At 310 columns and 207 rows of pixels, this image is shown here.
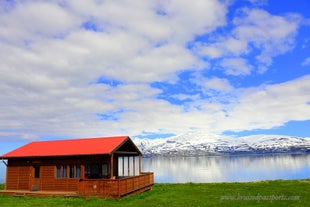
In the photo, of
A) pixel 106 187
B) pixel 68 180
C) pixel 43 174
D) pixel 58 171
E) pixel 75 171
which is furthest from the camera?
pixel 43 174

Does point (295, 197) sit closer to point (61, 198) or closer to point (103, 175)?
point (103, 175)

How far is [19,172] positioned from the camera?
2923cm

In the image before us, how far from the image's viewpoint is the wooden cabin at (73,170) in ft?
78.8

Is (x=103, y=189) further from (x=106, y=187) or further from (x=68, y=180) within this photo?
(x=68, y=180)

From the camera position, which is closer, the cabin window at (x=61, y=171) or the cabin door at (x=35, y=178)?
the cabin window at (x=61, y=171)

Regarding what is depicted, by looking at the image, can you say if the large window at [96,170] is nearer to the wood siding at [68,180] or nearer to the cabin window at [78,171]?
the wood siding at [68,180]

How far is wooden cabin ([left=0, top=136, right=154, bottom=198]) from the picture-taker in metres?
24.0

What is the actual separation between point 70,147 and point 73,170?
2.81 m

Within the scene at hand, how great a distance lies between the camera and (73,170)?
88.3 ft

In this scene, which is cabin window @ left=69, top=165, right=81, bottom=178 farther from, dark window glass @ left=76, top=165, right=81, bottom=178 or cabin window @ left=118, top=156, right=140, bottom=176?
cabin window @ left=118, top=156, right=140, bottom=176

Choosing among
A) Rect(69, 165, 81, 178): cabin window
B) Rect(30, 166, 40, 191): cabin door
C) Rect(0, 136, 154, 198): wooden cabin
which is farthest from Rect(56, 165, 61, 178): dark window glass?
Rect(30, 166, 40, 191): cabin door

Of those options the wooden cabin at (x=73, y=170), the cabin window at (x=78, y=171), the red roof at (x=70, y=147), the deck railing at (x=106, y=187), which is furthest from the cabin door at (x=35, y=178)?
the deck railing at (x=106, y=187)

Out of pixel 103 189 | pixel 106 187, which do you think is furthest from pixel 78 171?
pixel 106 187

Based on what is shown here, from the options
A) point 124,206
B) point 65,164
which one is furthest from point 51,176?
point 124,206
